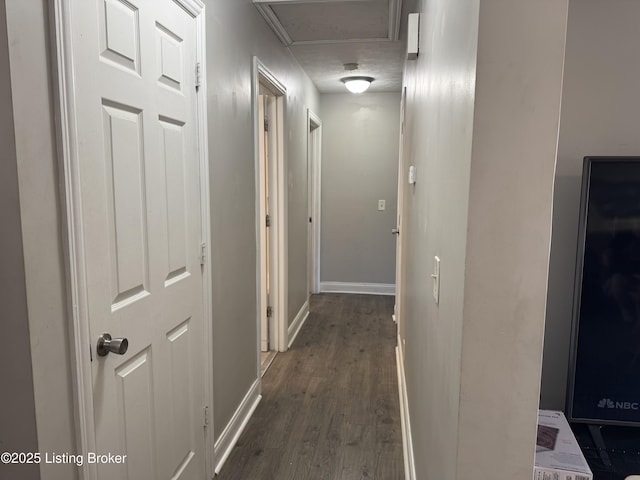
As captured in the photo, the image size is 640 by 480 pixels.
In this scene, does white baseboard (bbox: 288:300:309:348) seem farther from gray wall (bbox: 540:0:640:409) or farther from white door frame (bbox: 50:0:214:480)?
white door frame (bbox: 50:0:214:480)

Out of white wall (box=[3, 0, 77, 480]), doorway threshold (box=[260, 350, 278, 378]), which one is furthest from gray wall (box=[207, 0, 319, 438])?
white wall (box=[3, 0, 77, 480])

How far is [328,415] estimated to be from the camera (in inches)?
98.9

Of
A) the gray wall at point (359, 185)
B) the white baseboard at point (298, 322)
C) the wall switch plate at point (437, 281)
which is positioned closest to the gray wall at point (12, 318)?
the wall switch plate at point (437, 281)

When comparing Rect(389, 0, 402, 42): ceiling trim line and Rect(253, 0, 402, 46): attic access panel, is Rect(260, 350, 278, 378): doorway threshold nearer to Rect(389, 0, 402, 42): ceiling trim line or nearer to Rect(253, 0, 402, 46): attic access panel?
Rect(253, 0, 402, 46): attic access panel

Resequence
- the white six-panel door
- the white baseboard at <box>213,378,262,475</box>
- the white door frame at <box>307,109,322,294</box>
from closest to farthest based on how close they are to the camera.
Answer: the white six-panel door, the white baseboard at <box>213,378,262,475</box>, the white door frame at <box>307,109,322,294</box>

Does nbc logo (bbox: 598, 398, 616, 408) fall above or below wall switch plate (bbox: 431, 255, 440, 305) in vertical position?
below

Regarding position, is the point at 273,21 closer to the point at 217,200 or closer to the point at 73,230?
the point at 217,200

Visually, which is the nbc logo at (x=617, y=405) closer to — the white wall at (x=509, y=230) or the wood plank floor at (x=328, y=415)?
the wood plank floor at (x=328, y=415)

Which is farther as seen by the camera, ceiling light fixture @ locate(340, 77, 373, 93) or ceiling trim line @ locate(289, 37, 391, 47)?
ceiling light fixture @ locate(340, 77, 373, 93)

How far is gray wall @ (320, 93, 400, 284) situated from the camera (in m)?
5.04

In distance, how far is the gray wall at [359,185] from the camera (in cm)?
504

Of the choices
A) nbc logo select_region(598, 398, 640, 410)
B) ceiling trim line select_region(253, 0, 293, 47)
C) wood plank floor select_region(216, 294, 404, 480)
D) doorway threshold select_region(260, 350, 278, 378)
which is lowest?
wood plank floor select_region(216, 294, 404, 480)

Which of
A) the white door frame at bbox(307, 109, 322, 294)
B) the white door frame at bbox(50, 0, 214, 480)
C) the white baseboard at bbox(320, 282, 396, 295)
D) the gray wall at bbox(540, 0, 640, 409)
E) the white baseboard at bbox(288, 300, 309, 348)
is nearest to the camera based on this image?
the white door frame at bbox(50, 0, 214, 480)

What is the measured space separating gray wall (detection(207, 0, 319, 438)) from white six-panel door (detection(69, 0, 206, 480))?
197mm
